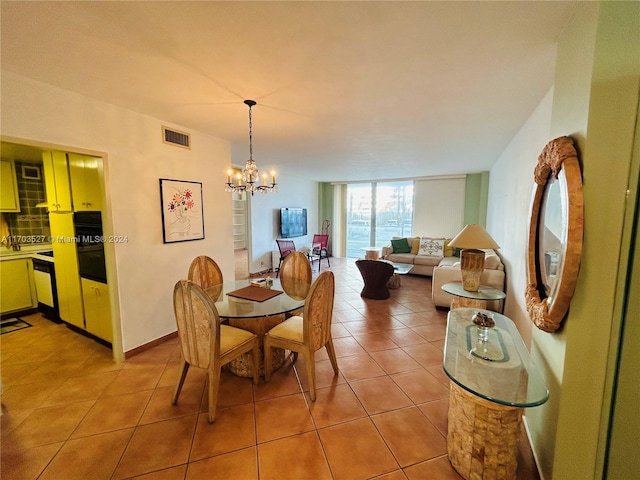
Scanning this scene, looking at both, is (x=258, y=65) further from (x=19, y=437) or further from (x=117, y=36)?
(x=19, y=437)

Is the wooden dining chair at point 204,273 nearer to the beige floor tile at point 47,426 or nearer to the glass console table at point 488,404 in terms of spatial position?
the beige floor tile at point 47,426

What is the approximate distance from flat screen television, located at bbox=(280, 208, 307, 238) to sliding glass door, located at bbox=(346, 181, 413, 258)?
1.65 metres

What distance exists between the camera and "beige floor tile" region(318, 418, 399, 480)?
148 centimetres

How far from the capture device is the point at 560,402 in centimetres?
119

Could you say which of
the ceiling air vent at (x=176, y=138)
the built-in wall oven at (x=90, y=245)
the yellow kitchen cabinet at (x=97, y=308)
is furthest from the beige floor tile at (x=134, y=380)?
the ceiling air vent at (x=176, y=138)

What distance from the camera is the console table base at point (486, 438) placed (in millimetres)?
1331

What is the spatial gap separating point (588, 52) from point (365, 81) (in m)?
1.18

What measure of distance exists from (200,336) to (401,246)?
5.43 m

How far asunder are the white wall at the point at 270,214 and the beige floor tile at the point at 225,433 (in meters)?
4.20

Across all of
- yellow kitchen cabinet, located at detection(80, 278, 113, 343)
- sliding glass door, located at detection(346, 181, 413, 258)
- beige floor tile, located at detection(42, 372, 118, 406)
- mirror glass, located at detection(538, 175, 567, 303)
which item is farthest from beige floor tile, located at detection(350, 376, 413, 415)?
sliding glass door, located at detection(346, 181, 413, 258)

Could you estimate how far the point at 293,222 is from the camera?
7.09 m

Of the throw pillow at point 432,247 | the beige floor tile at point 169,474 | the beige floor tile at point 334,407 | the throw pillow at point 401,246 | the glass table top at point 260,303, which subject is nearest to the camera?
the beige floor tile at point 169,474

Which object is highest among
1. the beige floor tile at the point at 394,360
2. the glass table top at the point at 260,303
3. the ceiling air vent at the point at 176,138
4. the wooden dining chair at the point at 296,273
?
the ceiling air vent at the point at 176,138

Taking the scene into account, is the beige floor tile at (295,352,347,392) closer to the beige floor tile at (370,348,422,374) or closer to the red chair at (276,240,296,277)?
the beige floor tile at (370,348,422,374)
